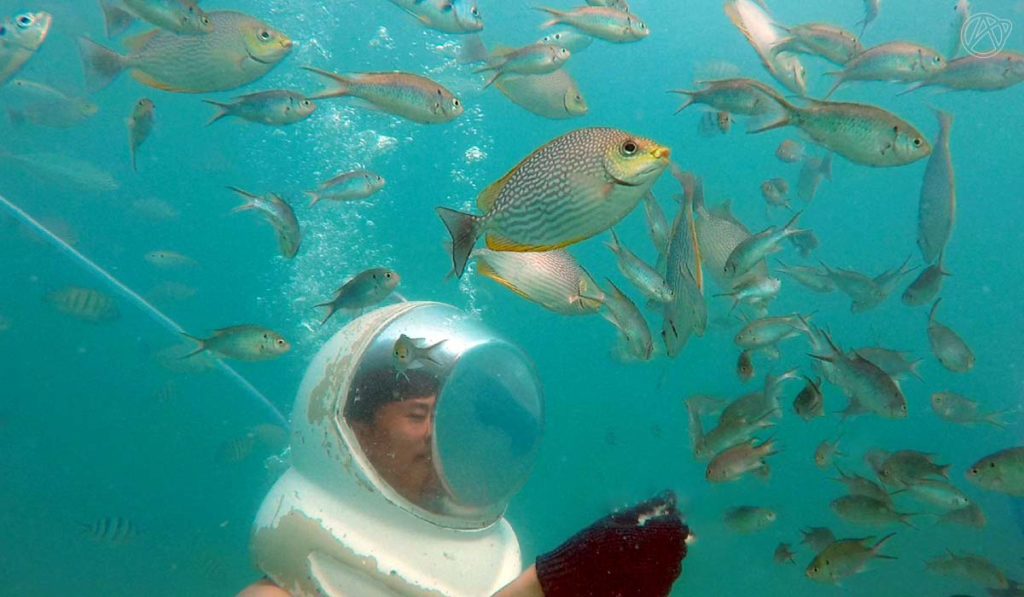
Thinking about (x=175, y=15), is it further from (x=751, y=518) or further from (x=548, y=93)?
(x=751, y=518)

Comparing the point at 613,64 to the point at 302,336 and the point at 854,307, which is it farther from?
the point at 854,307

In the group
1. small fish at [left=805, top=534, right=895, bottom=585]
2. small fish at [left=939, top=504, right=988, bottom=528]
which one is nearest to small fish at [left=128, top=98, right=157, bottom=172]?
small fish at [left=805, top=534, right=895, bottom=585]

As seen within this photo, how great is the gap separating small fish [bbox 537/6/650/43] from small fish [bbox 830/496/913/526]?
152 inches

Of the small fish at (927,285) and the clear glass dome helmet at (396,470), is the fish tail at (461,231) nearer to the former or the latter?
the clear glass dome helmet at (396,470)

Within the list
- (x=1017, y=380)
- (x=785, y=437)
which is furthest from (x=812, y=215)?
(x=785, y=437)

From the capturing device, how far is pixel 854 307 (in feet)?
19.4

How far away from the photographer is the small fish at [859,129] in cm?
305

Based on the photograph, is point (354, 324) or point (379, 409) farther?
point (354, 324)

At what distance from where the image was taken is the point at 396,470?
6.61ft

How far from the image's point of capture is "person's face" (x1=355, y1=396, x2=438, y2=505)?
2.00 m

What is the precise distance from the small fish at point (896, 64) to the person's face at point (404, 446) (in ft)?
12.2

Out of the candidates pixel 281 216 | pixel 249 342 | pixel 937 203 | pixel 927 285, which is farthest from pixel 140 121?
pixel 927 285

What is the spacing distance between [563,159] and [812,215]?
42016mm

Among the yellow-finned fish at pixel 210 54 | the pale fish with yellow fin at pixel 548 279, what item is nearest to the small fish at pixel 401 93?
the yellow-finned fish at pixel 210 54
